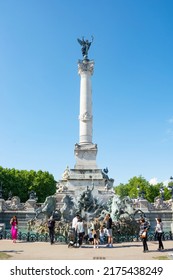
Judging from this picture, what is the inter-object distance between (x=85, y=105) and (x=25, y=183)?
1181 inches

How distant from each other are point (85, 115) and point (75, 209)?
991 inches

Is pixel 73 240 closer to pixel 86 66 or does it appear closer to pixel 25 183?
pixel 86 66

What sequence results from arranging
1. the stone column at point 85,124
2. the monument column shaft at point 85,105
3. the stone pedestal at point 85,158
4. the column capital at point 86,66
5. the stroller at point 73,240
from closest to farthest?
1. the stroller at point 73,240
2. the stone pedestal at point 85,158
3. the stone column at point 85,124
4. the monument column shaft at point 85,105
5. the column capital at point 86,66

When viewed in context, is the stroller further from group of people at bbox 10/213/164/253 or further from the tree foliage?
the tree foliage

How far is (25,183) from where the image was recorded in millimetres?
72062

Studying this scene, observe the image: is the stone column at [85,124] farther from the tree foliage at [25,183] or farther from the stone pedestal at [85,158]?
the tree foliage at [25,183]

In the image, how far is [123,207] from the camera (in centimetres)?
2664

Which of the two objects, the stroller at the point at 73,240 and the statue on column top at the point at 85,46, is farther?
the statue on column top at the point at 85,46

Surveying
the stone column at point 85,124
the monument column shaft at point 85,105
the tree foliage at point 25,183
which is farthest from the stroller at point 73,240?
the tree foliage at point 25,183

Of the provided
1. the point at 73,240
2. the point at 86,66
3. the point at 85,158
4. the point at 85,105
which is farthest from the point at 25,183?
the point at 73,240

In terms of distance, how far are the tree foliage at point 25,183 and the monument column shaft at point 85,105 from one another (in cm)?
2747

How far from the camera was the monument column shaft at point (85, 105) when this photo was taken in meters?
49.9

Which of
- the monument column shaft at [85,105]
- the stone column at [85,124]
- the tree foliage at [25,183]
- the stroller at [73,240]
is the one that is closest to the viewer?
the stroller at [73,240]

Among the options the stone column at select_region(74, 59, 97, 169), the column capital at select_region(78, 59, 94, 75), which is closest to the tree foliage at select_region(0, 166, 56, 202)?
the stone column at select_region(74, 59, 97, 169)
